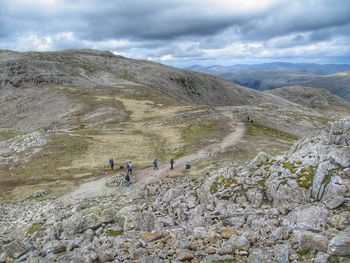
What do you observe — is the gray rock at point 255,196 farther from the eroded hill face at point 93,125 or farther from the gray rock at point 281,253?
the eroded hill face at point 93,125

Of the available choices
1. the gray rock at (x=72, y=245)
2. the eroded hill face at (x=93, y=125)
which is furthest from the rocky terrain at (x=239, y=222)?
the eroded hill face at (x=93, y=125)

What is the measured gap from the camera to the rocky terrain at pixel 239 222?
1733 centimetres

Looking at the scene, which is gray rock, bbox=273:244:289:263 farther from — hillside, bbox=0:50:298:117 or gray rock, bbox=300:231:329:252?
hillside, bbox=0:50:298:117

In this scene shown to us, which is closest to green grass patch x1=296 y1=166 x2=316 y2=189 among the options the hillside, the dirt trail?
the dirt trail

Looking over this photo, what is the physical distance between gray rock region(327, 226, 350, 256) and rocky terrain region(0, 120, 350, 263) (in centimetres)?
4

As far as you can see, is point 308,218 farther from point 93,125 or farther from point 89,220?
point 93,125

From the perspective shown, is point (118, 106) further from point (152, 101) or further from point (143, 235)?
point (143, 235)

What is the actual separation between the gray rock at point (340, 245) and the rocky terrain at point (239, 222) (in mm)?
38

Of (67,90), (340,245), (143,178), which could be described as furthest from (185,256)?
(67,90)

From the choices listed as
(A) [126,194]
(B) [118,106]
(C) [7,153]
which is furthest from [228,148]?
(B) [118,106]

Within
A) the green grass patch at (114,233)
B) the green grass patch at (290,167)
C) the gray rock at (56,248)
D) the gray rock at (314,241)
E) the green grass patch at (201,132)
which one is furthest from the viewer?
the green grass patch at (201,132)

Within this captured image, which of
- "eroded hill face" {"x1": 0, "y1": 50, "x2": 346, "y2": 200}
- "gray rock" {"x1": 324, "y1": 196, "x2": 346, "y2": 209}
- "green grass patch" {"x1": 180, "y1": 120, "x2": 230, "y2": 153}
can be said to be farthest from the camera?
"green grass patch" {"x1": 180, "y1": 120, "x2": 230, "y2": 153}

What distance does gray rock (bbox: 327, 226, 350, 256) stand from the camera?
1541 centimetres

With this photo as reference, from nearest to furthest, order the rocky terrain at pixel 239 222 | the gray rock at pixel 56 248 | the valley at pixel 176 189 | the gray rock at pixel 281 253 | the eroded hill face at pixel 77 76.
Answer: the gray rock at pixel 281 253 → the rocky terrain at pixel 239 222 → the valley at pixel 176 189 → the gray rock at pixel 56 248 → the eroded hill face at pixel 77 76
